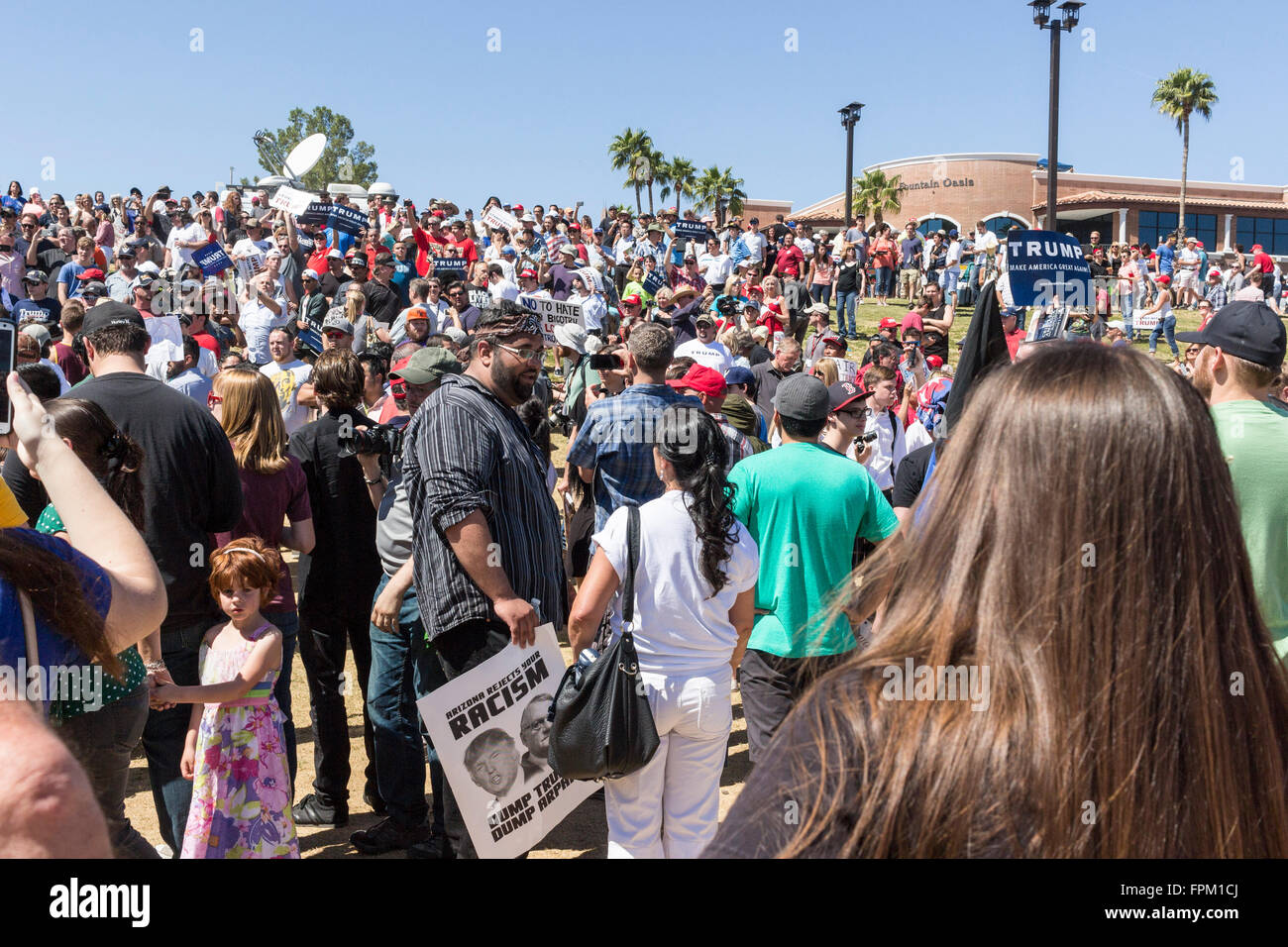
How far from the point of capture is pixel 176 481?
4172 mm

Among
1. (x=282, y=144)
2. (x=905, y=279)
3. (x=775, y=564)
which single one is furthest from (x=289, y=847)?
(x=282, y=144)

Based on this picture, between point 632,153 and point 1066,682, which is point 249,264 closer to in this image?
point 1066,682

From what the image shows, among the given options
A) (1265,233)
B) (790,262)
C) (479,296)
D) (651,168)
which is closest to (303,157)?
(479,296)

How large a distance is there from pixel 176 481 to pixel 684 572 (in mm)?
2088

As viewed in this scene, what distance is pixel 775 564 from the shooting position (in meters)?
4.41

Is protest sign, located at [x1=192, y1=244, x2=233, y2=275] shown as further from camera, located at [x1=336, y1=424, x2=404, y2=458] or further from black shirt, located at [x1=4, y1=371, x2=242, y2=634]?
black shirt, located at [x1=4, y1=371, x2=242, y2=634]

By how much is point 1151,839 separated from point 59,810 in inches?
51.3

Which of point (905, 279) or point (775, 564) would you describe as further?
point (905, 279)

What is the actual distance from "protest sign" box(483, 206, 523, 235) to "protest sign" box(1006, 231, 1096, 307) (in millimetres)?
15104

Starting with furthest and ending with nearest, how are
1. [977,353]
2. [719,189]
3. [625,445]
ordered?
[719,189] < [625,445] < [977,353]

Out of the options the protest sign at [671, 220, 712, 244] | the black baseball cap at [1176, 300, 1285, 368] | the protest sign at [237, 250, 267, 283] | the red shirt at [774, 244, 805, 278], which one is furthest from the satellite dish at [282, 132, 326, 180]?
the black baseball cap at [1176, 300, 1285, 368]

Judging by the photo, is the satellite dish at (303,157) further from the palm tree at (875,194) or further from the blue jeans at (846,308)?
the palm tree at (875,194)

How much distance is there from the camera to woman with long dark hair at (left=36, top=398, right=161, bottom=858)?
3021 mm
